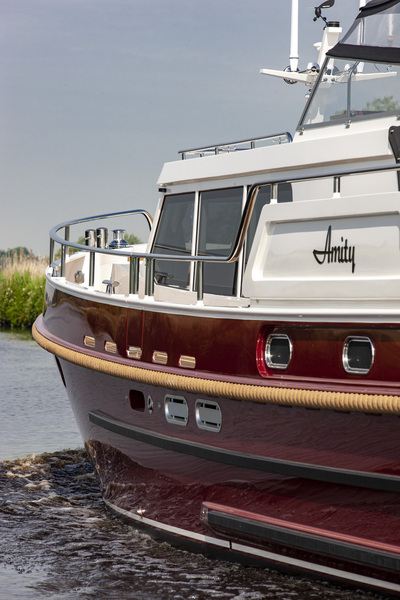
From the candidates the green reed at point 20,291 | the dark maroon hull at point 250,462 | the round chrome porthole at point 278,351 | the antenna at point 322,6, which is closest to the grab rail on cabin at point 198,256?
the dark maroon hull at point 250,462

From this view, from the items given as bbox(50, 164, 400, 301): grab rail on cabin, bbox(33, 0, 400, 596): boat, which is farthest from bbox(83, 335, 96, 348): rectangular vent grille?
bbox(50, 164, 400, 301): grab rail on cabin

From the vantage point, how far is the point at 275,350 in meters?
5.06

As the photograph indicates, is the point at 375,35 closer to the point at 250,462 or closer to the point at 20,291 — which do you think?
the point at 250,462

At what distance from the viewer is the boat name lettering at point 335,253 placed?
4719 mm

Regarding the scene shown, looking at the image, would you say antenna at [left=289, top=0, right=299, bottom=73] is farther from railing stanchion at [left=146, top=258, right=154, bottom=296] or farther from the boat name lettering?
the boat name lettering

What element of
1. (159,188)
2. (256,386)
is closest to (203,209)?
(159,188)

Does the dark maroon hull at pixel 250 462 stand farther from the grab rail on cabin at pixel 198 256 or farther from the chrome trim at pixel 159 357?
the grab rail on cabin at pixel 198 256

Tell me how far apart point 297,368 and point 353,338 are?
1.40 ft

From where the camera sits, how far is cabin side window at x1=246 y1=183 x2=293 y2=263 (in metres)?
6.02

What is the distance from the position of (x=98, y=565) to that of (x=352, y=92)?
13.4 ft

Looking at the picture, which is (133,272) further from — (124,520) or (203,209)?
(124,520)

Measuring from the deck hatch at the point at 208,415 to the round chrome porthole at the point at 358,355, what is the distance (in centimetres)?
103

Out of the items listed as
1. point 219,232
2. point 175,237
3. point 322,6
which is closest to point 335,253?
point 219,232

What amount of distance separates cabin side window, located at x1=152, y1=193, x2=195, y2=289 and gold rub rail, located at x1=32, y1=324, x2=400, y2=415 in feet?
3.06
